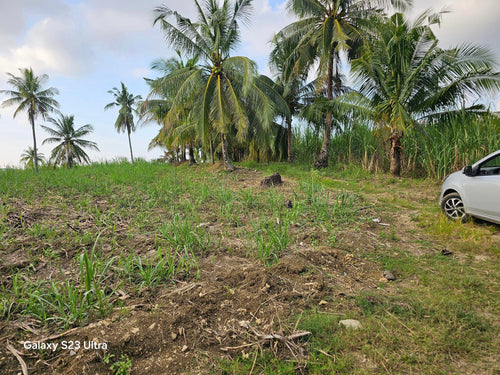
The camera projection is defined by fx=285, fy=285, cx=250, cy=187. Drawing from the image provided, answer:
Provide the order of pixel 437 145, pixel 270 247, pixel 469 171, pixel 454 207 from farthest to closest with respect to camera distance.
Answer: pixel 437 145 → pixel 454 207 → pixel 469 171 → pixel 270 247

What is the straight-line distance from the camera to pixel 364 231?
5355 mm

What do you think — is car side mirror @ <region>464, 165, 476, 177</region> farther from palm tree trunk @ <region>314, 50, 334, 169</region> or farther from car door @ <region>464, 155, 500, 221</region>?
palm tree trunk @ <region>314, 50, 334, 169</region>

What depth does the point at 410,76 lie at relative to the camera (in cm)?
1114

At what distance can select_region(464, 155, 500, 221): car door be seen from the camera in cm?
479

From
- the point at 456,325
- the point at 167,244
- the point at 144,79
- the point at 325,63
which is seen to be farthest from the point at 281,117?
the point at 456,325

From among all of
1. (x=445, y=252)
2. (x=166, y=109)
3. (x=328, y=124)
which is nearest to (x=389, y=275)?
(x=445, y=252)

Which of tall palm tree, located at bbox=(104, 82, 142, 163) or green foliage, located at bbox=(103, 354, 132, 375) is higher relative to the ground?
tall palm tree, located at bbox=(104, 82, 142, 163)

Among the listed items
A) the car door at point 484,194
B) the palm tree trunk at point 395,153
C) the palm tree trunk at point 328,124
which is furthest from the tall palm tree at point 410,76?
the car door at point 484,194

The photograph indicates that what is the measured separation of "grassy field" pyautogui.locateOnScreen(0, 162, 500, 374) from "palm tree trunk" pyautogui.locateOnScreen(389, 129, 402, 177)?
7.74m

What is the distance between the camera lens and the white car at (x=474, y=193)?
484cm

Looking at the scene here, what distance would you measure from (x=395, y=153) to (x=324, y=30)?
24.5 feet

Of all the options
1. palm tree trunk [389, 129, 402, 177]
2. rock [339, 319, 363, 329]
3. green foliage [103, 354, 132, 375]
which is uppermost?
palm tree trunk [389, 129, 402, 177]

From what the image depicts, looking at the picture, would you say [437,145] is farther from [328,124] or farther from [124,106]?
[124,106]

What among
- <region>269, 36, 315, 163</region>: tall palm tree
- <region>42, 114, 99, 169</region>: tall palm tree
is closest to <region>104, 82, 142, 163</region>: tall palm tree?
<region>42, 114, 99, 169</region>: tall palm tree
